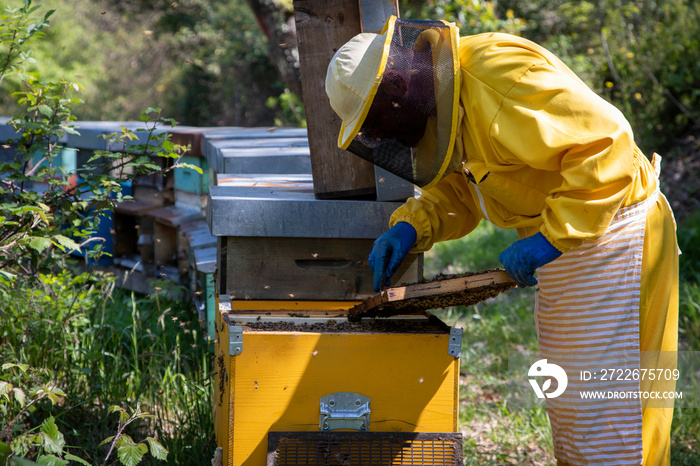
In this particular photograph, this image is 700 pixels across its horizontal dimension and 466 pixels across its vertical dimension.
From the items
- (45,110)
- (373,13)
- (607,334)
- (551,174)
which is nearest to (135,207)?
(45,110)

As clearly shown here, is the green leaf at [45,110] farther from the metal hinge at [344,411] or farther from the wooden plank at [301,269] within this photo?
the metal hinge at [344,411]

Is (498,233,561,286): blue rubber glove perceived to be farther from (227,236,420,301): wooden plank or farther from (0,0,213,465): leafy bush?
(0,0,213,465): leafy bush

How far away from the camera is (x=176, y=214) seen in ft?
13.1

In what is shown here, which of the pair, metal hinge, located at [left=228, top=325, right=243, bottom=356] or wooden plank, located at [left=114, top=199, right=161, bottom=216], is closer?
metal hinge, located at [left=228, top=325, right=243, bottom=356]

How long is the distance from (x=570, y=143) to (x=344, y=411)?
100 cm

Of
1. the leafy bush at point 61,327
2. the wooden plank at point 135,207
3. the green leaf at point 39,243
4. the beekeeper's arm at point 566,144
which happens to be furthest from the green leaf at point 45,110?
the wooden plank at point 135,207

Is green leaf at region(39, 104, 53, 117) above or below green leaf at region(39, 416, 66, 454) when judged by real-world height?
above

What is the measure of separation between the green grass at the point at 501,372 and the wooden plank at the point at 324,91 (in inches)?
53.2

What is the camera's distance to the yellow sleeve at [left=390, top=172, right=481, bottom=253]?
2.32 meters

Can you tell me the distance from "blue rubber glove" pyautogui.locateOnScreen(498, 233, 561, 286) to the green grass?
1.26 meters

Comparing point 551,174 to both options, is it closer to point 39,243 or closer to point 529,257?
point 529,257

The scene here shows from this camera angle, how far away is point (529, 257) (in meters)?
1.87

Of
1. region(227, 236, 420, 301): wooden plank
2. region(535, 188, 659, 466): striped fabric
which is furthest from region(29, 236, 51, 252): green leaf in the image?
region(535, 188, 659, 466): striped fabric

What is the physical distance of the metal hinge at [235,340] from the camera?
176 centimetres
